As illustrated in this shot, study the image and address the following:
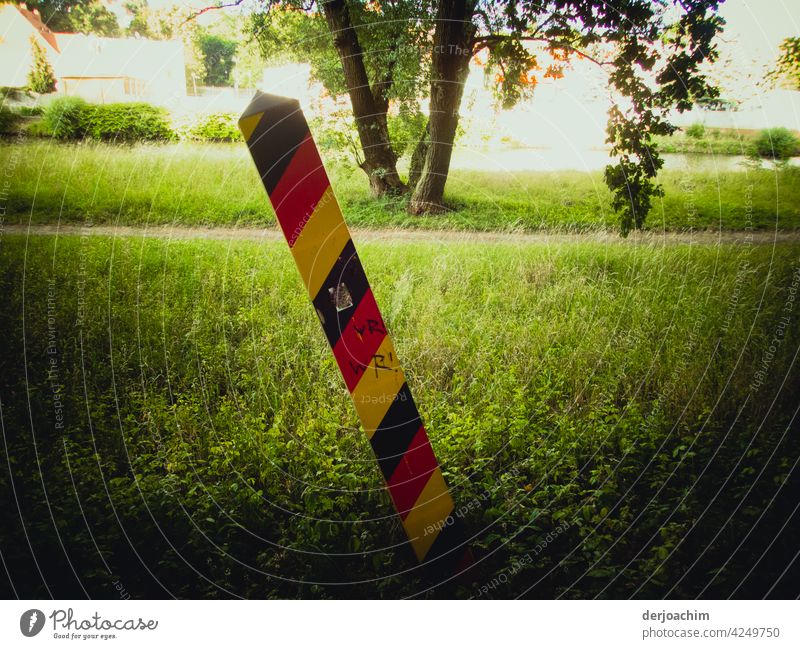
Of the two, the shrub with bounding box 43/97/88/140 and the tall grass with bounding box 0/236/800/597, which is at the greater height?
the shrub with bounding box 43/97/88/140

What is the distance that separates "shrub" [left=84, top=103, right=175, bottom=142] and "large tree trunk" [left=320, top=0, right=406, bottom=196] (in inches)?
26.7

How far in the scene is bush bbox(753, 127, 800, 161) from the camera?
2.10 metres

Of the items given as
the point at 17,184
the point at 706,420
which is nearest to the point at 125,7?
the point at 17,184

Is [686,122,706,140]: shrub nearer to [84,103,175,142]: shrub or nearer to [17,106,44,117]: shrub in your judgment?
[84,103,175,142]: shrub

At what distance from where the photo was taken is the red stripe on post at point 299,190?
1536 mm

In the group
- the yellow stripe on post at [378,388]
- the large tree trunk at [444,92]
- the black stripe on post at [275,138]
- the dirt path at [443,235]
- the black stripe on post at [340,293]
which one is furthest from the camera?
A: the dirt path at [443,235]

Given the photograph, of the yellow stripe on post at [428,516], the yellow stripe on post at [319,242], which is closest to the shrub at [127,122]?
the yellow stripe on post at [319,242]

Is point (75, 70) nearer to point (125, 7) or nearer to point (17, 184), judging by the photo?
point (125, 7)

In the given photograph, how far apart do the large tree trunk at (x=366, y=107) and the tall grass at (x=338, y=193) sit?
0.08 meters

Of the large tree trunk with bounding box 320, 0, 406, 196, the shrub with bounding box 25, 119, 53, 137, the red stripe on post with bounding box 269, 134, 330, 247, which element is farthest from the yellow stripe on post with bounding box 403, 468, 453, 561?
the shrub with bounding box 25, 119, 53, 137

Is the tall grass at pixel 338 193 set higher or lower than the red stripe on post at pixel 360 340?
higher

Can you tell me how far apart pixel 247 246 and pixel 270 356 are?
555 mm

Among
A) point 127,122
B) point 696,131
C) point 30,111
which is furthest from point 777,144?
point 30,111

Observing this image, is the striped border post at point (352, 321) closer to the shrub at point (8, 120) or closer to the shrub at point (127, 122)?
the shrub at point (127, 122)
